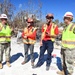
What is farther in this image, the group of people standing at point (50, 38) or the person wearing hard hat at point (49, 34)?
the person wearing hard hat at point (49, 34)

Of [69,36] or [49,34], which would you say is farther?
[49,34]

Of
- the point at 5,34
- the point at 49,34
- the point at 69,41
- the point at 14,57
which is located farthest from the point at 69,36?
the point at 14,57

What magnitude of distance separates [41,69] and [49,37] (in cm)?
112

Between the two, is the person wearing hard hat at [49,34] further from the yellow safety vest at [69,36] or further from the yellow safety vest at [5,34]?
the yellow safety vest at [5,34]

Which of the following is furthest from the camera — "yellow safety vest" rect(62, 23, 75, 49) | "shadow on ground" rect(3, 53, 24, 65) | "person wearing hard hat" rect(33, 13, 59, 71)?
"shadow on ground" rect(3, 53, 24, 65)

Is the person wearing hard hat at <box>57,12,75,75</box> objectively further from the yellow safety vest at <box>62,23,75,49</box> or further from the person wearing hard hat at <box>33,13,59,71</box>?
the person wearing hard hat at <box>33,13,59,71</box>

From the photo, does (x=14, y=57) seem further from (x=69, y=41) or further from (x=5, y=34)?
(x=69, y=41)

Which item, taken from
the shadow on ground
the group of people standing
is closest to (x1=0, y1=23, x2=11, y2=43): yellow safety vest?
the group of people standing

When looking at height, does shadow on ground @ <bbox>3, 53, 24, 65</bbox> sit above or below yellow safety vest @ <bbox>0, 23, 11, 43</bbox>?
below

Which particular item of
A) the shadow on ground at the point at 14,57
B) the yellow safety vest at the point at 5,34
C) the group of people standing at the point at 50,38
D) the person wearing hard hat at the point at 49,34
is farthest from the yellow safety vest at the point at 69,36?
the shadow on ground at the point at 14,57

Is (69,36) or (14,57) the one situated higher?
(69,36)

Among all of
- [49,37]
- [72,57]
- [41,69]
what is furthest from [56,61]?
[72,57]

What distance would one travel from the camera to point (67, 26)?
5.14 meters

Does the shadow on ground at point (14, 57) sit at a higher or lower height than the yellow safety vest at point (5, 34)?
lower
